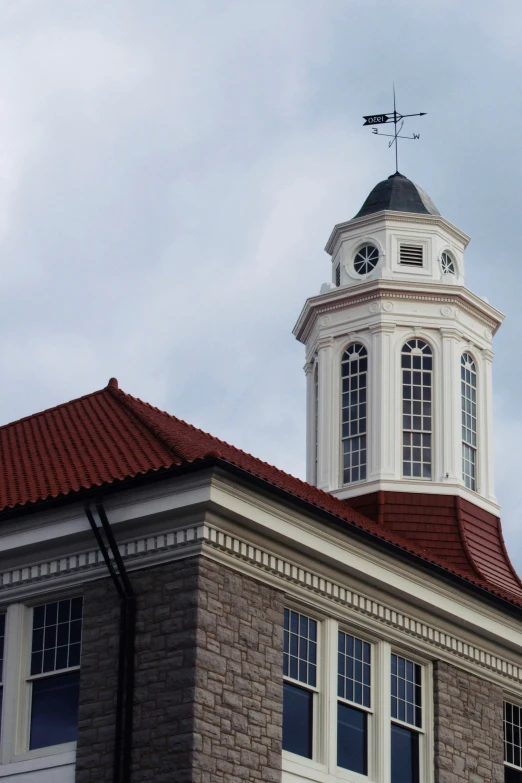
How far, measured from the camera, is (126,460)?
23.3 metres

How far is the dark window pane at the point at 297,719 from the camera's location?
865 inches

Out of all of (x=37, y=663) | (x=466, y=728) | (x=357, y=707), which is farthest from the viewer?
(x=466, y=728)

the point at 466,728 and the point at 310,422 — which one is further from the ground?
the point at 310,422

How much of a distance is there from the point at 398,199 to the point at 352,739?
14.0 m

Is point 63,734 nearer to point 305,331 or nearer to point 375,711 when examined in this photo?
point 375,711

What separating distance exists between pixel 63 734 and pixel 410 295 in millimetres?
13503

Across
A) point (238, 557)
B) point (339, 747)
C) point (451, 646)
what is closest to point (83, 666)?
point (238, 557)

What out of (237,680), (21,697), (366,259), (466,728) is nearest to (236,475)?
(237,680)

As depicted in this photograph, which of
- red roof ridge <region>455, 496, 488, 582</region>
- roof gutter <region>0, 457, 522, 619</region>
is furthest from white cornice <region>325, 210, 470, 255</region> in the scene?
roof gutter <region>0, 457, 522, 619</region>

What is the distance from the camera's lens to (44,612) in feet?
73.0

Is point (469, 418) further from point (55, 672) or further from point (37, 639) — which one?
point (55, 672)

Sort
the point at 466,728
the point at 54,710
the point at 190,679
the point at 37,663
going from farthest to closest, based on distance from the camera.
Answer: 1. the point at 466,728
2. the point at 37,663
3. the point at 54,710
4. the point at 190,679

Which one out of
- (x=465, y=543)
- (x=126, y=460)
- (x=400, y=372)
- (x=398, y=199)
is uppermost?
(x=398, y=199)

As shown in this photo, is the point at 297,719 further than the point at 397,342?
No
